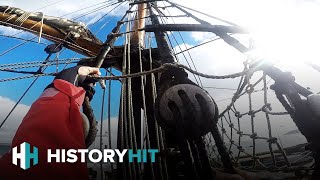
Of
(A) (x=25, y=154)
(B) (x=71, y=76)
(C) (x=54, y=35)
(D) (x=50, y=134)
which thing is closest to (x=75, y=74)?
(B) (x=71, y=76)

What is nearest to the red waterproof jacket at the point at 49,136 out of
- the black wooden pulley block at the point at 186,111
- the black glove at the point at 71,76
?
the black glove at the point at 71,76

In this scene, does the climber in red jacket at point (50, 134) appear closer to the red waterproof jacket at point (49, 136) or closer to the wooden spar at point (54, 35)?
the red waterproof jacket at point (49, 136)

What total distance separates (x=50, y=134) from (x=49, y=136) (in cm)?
1

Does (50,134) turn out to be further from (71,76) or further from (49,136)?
(71,76)

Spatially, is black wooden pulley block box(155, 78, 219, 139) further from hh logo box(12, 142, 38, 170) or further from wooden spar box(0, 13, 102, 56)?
wooden spar box(0, 13, 102, 56)

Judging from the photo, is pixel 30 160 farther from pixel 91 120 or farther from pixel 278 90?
pixel 278 90

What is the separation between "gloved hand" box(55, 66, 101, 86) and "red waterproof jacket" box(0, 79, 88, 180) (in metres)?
0.38

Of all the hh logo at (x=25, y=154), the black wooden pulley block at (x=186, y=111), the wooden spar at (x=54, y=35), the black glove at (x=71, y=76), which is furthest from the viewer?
the wooden spar at (x=54, y=35)

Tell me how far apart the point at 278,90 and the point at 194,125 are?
1.19m

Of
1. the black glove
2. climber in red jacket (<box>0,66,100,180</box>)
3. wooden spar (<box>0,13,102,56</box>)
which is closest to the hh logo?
climber in red jacket (<box>0,66,100,180</box>)

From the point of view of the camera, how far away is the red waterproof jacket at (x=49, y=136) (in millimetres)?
1559

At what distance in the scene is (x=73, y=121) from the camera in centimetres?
187

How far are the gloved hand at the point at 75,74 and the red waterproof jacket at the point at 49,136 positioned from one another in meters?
0.38

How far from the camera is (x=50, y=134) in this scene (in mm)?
1671
